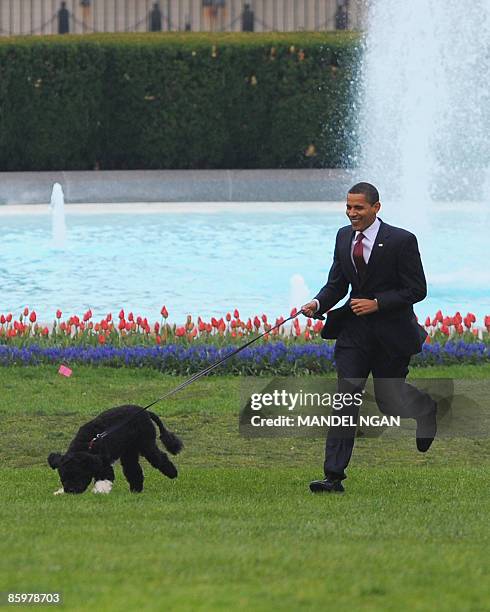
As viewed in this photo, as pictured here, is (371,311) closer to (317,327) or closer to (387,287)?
(387,287)

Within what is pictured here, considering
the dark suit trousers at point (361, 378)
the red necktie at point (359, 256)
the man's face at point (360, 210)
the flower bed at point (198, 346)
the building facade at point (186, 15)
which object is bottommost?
the flower bed at point (198, 346)

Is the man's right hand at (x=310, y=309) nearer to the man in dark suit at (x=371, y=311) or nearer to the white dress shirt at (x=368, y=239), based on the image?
the man in dark suit at (x=371, y=311)

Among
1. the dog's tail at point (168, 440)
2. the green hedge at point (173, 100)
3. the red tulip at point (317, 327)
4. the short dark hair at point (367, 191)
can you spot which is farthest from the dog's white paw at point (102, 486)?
the green hedge at point (173, 100)

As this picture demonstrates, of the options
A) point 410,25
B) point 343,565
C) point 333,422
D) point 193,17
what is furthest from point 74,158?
point 343,565

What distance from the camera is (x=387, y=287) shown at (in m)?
7.10

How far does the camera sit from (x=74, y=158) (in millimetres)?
23328

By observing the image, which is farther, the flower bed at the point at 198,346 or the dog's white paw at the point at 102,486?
the flower bed at the point at 198,346

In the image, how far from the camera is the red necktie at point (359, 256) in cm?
707

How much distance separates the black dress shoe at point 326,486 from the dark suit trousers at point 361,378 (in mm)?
38

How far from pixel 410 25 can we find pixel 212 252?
271 inches

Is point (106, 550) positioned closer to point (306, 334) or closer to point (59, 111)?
point (306, 334)

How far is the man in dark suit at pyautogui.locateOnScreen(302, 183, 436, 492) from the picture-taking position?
23.0 ft

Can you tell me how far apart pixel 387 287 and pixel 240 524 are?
1.39m

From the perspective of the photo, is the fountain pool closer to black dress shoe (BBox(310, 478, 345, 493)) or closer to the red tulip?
the red tulip
